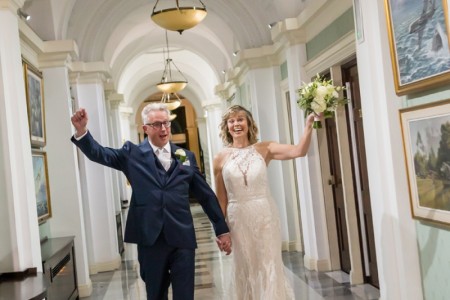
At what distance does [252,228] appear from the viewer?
5141 mm

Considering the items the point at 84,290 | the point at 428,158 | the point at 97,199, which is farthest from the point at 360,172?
the point at 97,199

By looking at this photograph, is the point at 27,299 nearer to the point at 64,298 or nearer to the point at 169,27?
the point at 64,298

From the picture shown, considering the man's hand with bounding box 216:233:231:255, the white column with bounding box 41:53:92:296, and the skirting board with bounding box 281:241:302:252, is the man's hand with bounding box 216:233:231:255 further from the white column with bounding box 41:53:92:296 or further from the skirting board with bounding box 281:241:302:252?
the skirting board with bounding box 281:241:302:252

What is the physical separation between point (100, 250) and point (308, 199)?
4.20 metres

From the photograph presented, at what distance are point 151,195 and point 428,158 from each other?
2.00 meters

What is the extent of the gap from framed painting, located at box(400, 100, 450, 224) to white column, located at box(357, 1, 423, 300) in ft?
0.54

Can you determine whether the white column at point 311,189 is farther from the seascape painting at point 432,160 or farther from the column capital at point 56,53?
the seascape painting at point 432,160

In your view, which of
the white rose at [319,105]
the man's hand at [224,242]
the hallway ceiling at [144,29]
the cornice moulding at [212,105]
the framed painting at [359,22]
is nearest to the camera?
the man's hand at [224,242]

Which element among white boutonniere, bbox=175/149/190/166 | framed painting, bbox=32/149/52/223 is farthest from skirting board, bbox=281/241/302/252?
white boutonniere, bbox=175/149/190/166

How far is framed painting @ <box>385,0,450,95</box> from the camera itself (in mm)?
3994

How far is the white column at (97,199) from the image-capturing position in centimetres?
1098

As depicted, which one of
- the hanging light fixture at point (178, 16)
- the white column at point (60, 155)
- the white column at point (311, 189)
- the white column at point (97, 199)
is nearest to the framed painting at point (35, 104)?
the white column at point (60, 155)

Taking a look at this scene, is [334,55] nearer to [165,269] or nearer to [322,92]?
[322,92]

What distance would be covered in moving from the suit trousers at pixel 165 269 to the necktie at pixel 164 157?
49 centimetres
